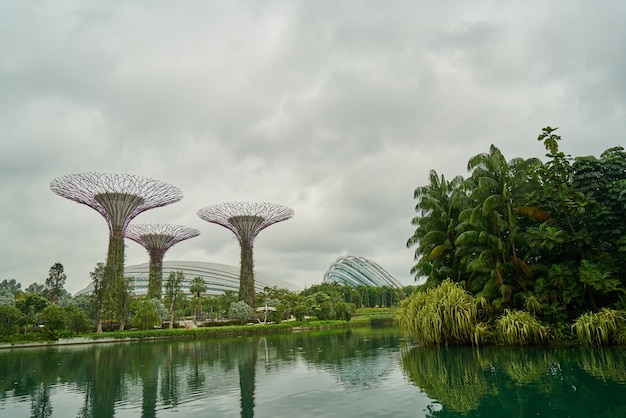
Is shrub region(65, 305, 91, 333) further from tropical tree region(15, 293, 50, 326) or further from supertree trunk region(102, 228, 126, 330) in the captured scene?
supertree trunk region(102, 228, 126, 330)

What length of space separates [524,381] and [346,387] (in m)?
5.68

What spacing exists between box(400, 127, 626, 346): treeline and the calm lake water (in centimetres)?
332

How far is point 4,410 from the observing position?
12844mm

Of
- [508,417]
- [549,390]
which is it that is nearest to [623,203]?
[549,390]

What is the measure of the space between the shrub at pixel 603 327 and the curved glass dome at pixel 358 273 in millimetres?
103224

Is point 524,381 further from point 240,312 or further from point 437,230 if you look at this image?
point 240,312

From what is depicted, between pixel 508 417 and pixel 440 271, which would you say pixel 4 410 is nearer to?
pixel 508 417

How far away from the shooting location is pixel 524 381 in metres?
13.4

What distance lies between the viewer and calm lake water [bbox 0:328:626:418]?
10992 millimetres

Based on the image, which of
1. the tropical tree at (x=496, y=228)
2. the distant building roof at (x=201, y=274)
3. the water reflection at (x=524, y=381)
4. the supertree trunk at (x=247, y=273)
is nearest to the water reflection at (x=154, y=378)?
the water reflection at (x=524, y=381)

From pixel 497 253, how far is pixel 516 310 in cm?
338

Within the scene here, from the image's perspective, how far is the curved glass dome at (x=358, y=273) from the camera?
411ft

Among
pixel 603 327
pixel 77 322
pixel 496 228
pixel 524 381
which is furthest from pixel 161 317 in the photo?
pixel 524 381

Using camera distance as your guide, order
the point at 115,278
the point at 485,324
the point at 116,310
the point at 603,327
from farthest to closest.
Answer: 1. the point at 115,278
2. the point at 116,310
3. the point at 485,324
4. the point at 603,327
